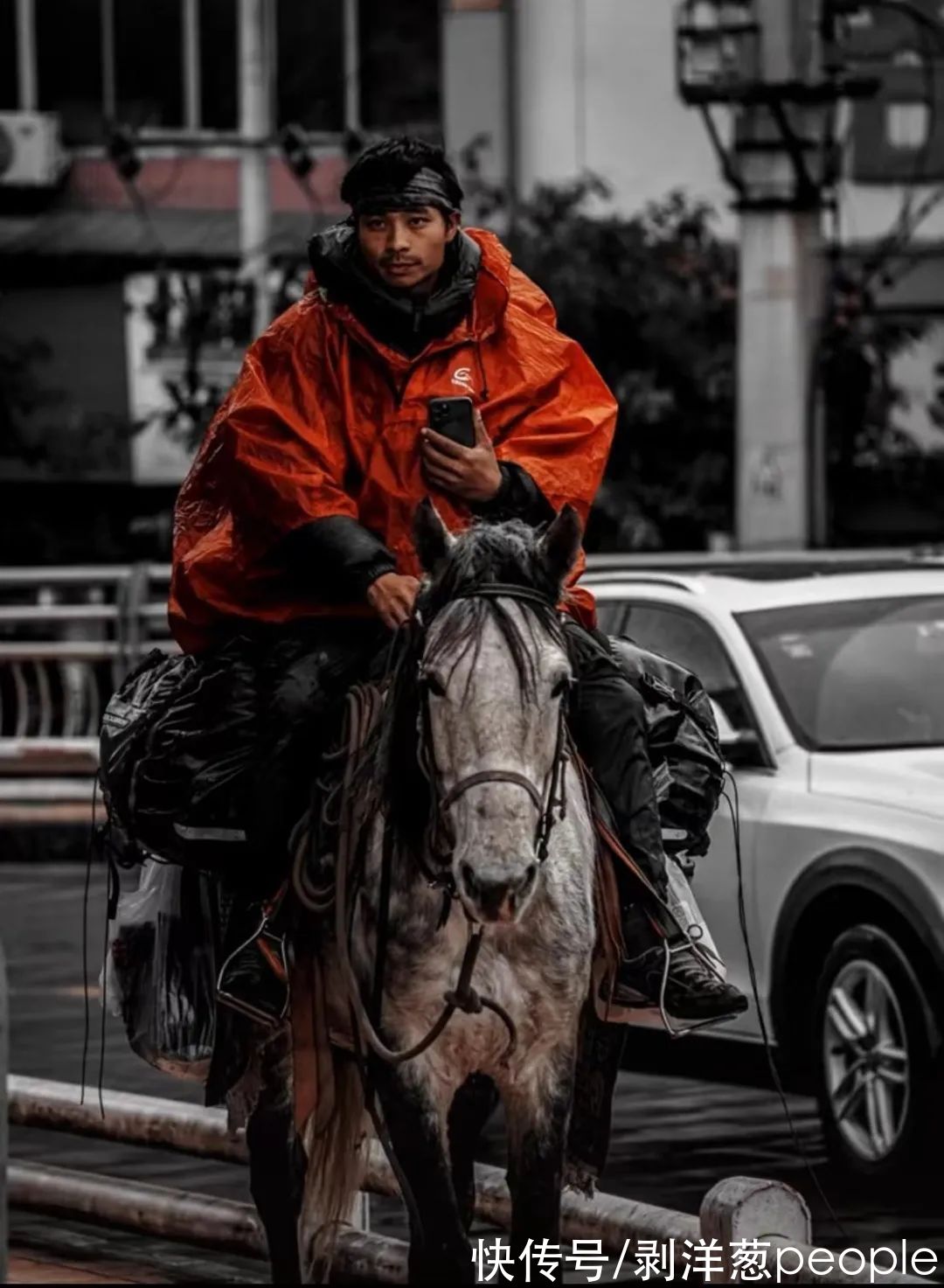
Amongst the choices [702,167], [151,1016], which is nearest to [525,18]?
[702,167]

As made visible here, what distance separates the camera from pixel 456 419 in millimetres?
6488

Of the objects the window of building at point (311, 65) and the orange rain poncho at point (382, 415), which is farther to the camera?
the window of building at point (311, 65)

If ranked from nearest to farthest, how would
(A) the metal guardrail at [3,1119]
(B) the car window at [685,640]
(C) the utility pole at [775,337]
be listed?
(A) the metal guardrail at [3,1119] → (B) the car window at [685,640] → (C) the utility pole at [775,337]

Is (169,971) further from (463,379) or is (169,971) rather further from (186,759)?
(463,379)

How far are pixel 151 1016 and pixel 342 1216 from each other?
0.77m

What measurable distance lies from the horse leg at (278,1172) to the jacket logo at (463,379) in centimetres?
166

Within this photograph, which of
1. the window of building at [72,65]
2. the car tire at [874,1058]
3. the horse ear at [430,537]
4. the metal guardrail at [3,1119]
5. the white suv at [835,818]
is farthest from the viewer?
the window of building at [72,65]

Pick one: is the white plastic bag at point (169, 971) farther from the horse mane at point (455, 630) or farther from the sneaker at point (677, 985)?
the horse mane at point (455, 630)

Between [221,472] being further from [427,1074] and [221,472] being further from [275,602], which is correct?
[427,1074]

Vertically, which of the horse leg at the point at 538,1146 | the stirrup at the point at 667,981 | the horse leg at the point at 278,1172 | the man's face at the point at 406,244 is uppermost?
the man's face at the point at 406,244

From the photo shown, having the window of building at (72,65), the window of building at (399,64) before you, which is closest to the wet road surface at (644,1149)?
the window of building at (399,64)

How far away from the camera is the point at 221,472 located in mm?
7012

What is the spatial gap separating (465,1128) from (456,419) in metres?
1.66

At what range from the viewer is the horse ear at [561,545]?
244 inches
